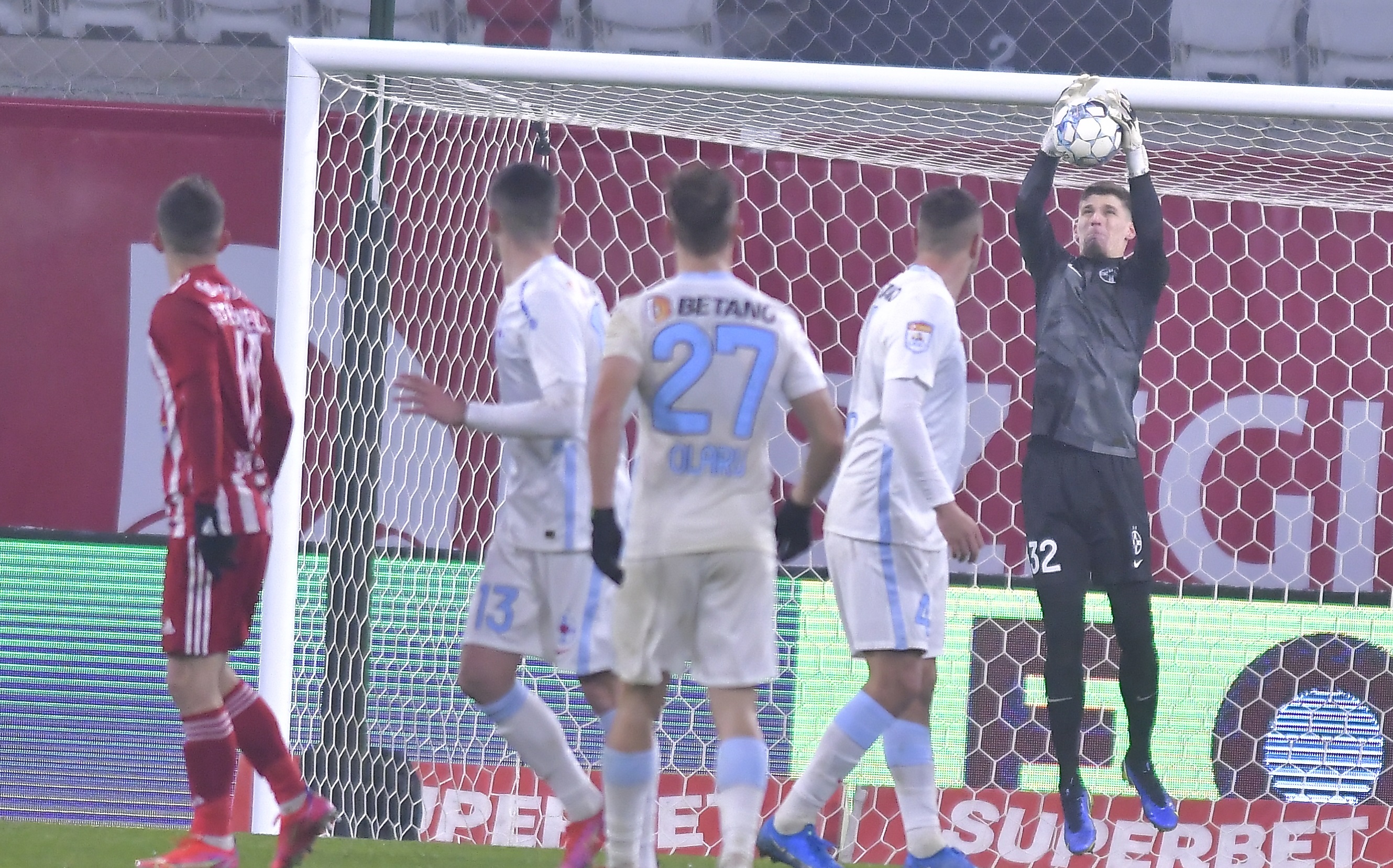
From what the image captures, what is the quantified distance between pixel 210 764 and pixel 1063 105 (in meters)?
2.31

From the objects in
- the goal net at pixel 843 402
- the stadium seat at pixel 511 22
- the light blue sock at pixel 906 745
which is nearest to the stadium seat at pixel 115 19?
the stadium seat at pixel 511 22

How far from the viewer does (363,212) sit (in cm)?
446

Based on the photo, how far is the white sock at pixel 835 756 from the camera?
3.29 meters

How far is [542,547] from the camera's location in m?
3.13

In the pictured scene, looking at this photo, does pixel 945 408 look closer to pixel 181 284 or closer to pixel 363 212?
pixel 181 284

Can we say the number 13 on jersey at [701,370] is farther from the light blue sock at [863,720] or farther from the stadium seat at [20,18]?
the stadium seat at [20,18]

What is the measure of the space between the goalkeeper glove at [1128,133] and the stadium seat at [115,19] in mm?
3938

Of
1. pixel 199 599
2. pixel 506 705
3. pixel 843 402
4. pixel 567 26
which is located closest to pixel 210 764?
pixel 199 599

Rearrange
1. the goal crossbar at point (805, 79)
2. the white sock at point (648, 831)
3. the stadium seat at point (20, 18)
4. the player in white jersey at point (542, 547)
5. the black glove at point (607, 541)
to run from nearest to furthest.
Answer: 1. the black glove at point (607, 541)
2. the white sock at point (648, 831)
3. the player in white jersey at point (542, 547)
4. the goal crossbar at point (805, 79)
5. the stadium seat at point (20, 18)

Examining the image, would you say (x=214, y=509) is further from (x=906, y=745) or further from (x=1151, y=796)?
(x=1151, y=796)

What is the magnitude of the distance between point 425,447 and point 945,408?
2176 millimetres

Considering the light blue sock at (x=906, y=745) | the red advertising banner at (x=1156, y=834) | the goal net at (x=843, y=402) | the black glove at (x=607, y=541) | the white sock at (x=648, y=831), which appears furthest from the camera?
the red advertising banner at (x=1156, y=834)

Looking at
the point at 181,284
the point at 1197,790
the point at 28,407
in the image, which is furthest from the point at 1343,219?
the point at 28,407

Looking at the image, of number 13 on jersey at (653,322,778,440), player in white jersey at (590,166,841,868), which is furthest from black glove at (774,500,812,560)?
number 13 on jersey at (653,322,778,440)
